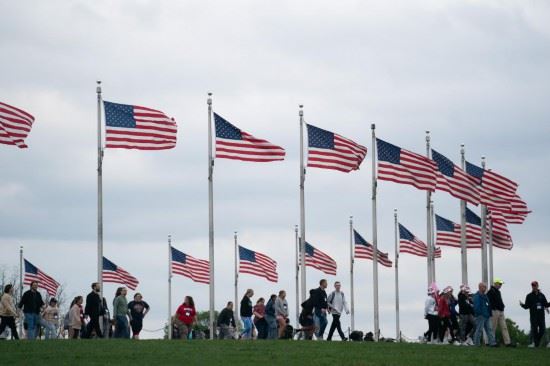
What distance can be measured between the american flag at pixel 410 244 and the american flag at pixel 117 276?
12615mm

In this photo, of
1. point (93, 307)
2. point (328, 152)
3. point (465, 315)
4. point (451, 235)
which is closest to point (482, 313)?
point (465, 315)

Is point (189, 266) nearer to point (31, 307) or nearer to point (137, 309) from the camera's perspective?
point (137, 309)

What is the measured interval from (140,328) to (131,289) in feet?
62.5

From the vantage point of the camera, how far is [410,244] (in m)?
73.4

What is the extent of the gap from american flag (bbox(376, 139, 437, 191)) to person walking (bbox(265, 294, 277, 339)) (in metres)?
7.64

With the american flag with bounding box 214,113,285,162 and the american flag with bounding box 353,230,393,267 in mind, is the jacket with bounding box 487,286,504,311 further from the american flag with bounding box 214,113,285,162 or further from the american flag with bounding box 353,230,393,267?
the american flag with bounding box 353,230,393,267

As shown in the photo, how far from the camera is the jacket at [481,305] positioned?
4728cm

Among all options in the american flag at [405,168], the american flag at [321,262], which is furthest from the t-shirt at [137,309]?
the american flag at [321,262]

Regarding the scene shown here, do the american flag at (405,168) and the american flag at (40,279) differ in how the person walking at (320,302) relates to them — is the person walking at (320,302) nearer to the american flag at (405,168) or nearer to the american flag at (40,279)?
the american flag at (405,168)

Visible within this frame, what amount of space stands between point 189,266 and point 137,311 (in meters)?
22.4

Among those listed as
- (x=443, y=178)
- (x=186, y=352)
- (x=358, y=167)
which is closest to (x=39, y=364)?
(x=186, y=352)

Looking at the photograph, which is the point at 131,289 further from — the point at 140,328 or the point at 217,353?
the point at 217,353

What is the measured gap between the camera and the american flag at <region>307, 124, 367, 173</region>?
182 feet

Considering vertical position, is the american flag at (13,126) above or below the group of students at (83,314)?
above
